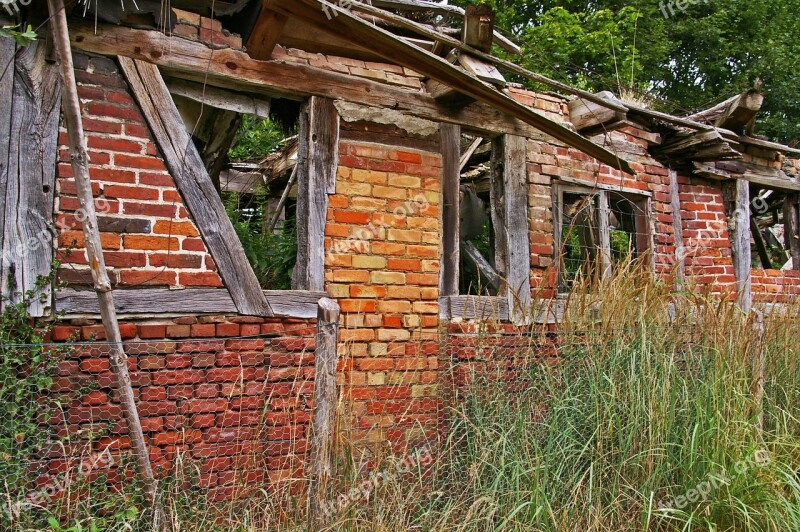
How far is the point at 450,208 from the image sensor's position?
5.37m

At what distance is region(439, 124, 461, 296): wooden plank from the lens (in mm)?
5293

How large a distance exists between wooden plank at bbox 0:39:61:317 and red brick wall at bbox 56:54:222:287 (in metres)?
0.08

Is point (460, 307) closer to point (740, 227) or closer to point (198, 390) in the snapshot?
point (198, 390)

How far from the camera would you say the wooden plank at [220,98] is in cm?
422

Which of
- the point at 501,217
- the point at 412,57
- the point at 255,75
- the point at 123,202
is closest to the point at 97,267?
the point at 123,202

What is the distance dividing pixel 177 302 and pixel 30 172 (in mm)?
1043

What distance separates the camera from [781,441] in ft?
12.7

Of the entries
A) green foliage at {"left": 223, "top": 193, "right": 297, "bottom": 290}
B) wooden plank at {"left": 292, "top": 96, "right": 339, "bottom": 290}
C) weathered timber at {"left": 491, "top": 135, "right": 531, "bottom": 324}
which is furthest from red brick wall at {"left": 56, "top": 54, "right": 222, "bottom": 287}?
weathered timber at {"left": 491, "top": 135, "right": 531, "bottom": 324}

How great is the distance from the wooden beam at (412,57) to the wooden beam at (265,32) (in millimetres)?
103

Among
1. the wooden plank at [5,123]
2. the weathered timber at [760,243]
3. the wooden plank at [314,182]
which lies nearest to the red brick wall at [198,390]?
the wooden plank at [314,182]

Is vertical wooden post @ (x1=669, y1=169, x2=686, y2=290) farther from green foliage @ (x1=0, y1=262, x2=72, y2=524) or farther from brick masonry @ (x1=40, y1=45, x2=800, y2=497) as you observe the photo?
green foliage @ (x1=0, y1=262, x2=72, y2=524)

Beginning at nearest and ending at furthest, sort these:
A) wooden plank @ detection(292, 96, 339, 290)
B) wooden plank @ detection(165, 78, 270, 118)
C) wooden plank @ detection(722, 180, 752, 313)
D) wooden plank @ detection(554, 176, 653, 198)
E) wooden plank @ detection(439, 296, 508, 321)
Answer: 1. wooden plank @ detection(165, 78, 270, 118)
2. wooden plank @ detection(292, 96, 339, 290)
3. wooden plank @ detection(439, 296, 508, 321)
4. wooden plank @ detection(554, 176, 653, 198)
5. wooden plank @ detection(722, 180, 752, 313)

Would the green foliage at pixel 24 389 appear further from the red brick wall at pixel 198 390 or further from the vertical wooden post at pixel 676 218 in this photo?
the vertical wooden post at pixel 676 218

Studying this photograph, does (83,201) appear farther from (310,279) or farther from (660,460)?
(660,460)
